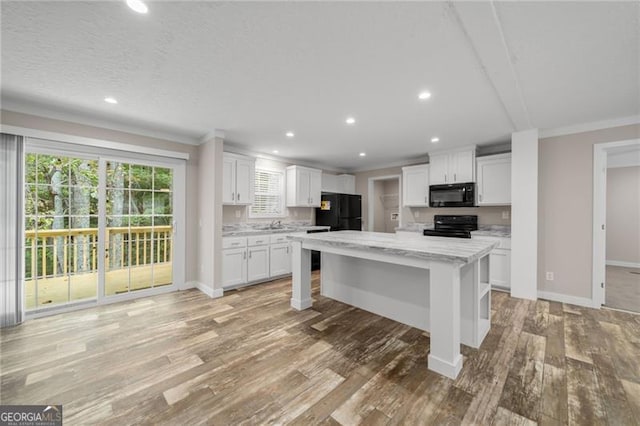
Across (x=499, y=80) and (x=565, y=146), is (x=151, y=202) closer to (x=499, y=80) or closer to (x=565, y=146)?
(x=499, y=80)

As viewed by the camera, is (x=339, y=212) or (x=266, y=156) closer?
(x=266, y=156)

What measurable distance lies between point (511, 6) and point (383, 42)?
0.73 metres

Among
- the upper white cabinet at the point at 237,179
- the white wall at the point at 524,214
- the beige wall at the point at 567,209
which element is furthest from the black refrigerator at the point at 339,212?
the beige wall at the point at 567,209

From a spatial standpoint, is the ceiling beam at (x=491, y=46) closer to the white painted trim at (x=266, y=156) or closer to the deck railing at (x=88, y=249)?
the white painted trim at (x=266, y=156)

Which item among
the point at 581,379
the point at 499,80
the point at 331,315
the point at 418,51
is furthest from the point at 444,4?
the point at 331,315

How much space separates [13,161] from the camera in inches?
107

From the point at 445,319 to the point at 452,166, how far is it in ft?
11.3

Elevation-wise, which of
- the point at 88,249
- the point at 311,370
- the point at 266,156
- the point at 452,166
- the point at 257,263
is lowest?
the point at 311,370

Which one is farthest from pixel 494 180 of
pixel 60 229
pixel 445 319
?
pixel 60 229

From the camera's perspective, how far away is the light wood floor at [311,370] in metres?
1.57

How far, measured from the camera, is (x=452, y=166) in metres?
4.59

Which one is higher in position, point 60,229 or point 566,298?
point 60,229

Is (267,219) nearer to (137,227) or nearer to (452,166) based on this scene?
(137,227)

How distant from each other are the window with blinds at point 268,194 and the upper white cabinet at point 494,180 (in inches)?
147
